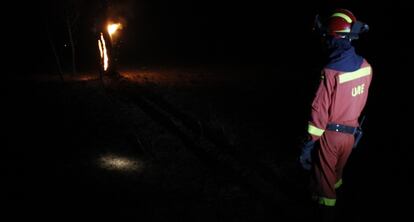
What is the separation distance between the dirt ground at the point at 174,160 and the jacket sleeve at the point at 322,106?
1541 mm

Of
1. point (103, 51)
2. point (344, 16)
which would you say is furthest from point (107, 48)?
point (344, 16)

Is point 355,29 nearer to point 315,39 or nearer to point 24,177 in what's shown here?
point 24,177

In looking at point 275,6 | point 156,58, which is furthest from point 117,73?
point 275,6

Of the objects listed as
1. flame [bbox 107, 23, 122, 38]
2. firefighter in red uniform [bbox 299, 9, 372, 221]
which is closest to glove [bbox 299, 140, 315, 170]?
firefighter in red uniform [bbox 299, 9, 372, 221]

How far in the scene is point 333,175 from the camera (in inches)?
167

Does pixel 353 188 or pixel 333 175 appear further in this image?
pixel 353 188

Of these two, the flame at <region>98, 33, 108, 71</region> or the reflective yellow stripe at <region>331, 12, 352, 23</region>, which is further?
the flame at <region>98, 33, 108, 71</region>

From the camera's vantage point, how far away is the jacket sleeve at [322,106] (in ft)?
12.8

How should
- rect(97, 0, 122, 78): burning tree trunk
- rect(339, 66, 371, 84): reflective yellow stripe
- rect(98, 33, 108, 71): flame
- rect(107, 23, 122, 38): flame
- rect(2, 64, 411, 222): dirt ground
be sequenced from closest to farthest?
rect(339, 66, 371, 84): reflective yellow stripe → rect(2, 64, 411, 222): dirt ground → rect(97, 0, 122, 78): burning tree trunk → rect(98, 33, 108, 71): flame → rect(107, 23, 122, 38): flame

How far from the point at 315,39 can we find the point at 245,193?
1968cm

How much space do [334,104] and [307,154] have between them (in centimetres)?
73

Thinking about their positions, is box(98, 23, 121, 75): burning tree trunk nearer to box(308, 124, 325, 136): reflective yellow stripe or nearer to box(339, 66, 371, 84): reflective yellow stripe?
box(308, 124, 325, 136): reflective yellow stripe

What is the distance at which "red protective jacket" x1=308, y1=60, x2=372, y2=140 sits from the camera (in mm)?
3881

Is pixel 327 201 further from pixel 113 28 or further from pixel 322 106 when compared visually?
pixel 113 28
